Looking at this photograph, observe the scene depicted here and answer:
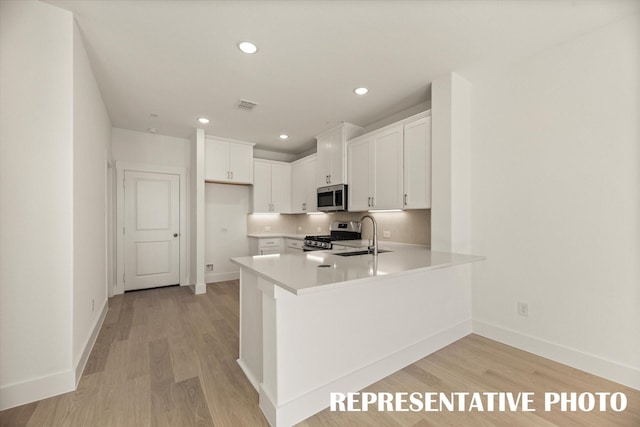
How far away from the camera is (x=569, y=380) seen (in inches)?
80.5

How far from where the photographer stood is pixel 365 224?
14.4 feet

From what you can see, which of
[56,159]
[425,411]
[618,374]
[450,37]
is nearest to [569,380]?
[618,374]

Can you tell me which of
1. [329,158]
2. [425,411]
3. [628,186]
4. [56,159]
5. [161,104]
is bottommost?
[425,411]

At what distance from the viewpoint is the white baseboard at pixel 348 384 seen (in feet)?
5.25

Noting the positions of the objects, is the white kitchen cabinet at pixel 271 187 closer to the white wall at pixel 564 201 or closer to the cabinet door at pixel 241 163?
→ the cabinet door at pixel 241 163

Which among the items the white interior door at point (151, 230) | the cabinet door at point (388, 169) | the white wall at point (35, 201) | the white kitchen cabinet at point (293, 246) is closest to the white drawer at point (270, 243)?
the white kitchen cabinet at point (293, 246)

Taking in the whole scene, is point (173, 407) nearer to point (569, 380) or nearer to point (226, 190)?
point (569, 380)

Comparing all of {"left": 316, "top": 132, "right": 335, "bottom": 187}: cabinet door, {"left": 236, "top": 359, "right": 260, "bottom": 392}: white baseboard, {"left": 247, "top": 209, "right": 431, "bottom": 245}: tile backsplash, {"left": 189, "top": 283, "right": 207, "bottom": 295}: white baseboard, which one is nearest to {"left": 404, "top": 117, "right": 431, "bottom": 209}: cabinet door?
{"left": 247, "top": 209, "right": 431, "bottom": 245}: tile backsplash

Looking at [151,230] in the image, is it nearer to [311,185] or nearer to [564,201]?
[311,185]

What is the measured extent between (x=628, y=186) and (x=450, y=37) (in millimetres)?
1728

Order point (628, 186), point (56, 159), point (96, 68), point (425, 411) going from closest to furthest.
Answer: point (425, 411)
point (56, 159)
point (628, 186)
point (96, 68)

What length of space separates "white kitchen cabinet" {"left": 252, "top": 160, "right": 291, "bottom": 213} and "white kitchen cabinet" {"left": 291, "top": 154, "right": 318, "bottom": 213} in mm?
124

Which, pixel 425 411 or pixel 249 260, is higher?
pixel 249 260

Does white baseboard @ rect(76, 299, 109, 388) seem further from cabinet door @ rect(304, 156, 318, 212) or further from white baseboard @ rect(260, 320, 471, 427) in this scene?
cabinet door @ rect(304, 156, 318, 212)
